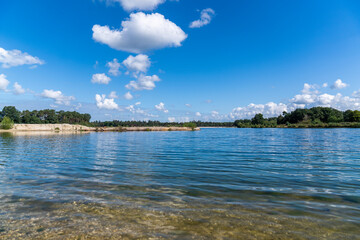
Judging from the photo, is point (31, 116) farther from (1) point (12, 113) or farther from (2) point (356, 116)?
(2) point (356, 116)

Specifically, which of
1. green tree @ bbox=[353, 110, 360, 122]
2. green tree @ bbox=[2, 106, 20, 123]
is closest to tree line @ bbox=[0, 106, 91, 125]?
green tree @ bbox=[2, 106, 20, 123]

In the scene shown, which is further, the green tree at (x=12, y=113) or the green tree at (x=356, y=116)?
the green tree at (x=356, y=116)

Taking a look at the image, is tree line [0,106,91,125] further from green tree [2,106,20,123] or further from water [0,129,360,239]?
water [0,129,360,239]

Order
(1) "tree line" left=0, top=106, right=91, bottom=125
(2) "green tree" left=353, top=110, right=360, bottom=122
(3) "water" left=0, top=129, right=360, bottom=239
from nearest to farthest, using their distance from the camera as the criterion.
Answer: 1. (3) "water" left=0, top=129, right=360, bottom=239
2. (1) "tree line" left=0, top=106, right=91, bottom=125
3. (2) "green tree" left=353, top=110, right=360, bottom=122

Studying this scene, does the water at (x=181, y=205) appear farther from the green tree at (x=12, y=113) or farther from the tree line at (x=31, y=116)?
the green tree at (x=12, y=113)

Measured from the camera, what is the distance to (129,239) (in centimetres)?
582

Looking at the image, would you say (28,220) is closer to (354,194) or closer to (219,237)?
(219,237)

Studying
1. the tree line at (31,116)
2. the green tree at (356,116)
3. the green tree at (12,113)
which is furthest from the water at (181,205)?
the green tree at (356,116)

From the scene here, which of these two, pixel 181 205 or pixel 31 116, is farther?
pixel 31 116

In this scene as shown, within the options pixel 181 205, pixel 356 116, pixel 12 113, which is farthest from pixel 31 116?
pixel 356 116

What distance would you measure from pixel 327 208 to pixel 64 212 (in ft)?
32.4

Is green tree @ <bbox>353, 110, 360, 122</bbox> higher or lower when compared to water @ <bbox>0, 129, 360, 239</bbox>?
higher

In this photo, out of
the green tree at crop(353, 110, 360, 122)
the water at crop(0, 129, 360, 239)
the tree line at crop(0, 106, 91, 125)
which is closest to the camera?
the water at crop(0, 129, 360, 239)

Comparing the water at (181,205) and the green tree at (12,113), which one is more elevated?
the green tree at (12,113)
